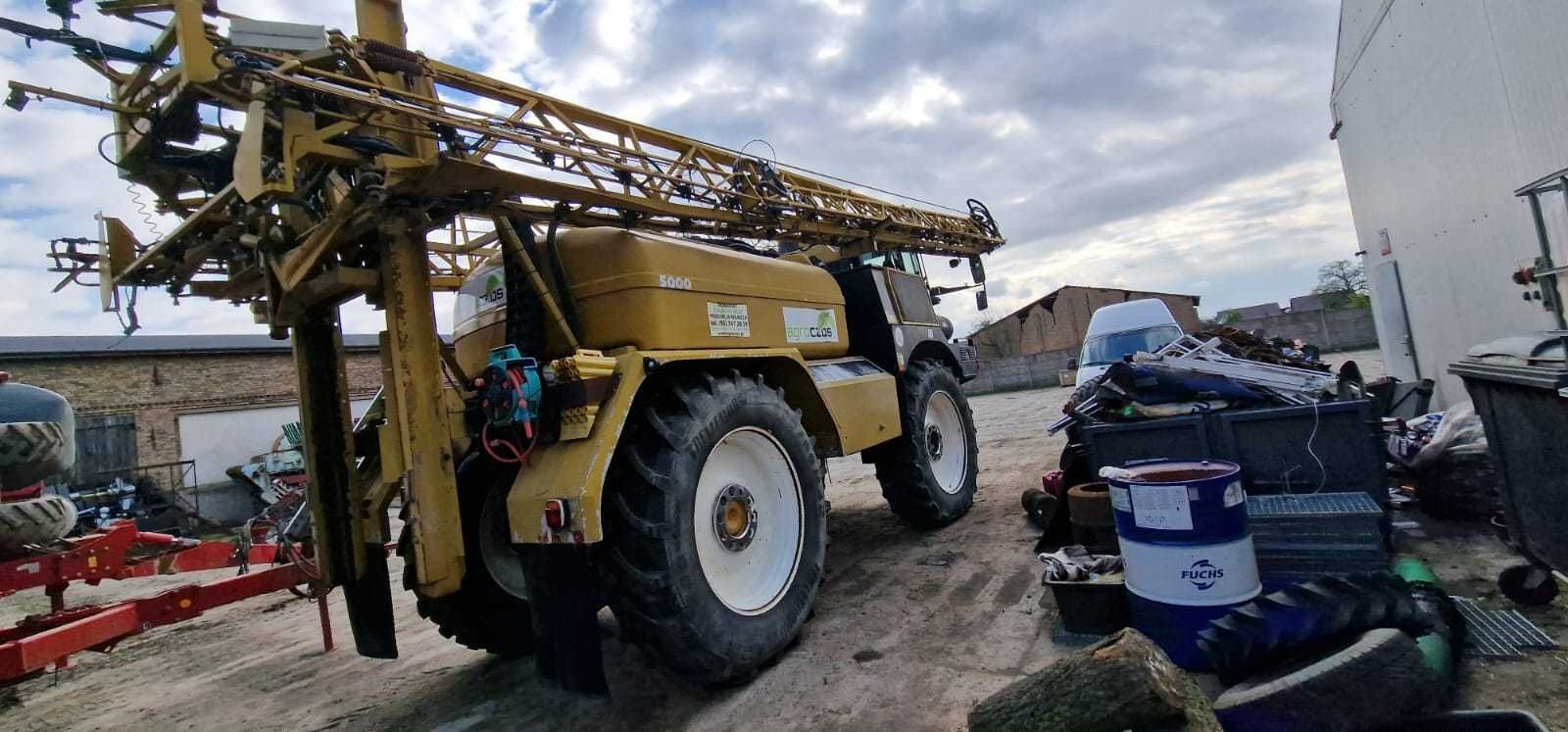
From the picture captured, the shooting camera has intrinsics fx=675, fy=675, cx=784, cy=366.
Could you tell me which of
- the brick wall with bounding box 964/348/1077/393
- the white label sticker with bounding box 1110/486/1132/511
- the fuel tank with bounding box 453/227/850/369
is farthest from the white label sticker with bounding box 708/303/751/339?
the brick wall with bounding box 964/348/1077/393

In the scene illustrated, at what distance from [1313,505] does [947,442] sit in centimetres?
328

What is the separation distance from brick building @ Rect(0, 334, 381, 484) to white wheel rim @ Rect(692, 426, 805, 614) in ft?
58.0

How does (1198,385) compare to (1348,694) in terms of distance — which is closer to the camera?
(1348,694)

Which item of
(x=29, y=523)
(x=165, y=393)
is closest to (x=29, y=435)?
(x=29, y=523)

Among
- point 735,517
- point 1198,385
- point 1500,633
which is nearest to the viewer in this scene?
point 1500,633

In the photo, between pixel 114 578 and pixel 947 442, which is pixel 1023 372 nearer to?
pixel 947 442

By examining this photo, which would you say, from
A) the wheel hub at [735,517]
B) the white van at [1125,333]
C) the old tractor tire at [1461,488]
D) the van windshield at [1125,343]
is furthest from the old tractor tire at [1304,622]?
the van windshield at [1125,343]

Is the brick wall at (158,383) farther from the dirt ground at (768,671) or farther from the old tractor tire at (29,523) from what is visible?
the old tractor tire at (29,523)

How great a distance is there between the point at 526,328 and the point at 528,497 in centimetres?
102

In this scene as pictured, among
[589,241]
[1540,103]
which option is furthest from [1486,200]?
[589,241]

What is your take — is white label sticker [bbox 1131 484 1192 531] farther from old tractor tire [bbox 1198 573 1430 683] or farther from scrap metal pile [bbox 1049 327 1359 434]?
scrap metal pile [bbox 1049 327 1359 434]

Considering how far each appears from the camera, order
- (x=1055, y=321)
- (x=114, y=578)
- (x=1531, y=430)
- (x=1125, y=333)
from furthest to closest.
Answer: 1. (x=1055, y=321)
2. (x=1125, y=333)
3. (x=114, y=578)
4. (x=1531, y=430)

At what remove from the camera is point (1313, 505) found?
3.40 meters

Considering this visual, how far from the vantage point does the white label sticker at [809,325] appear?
4684 mm
